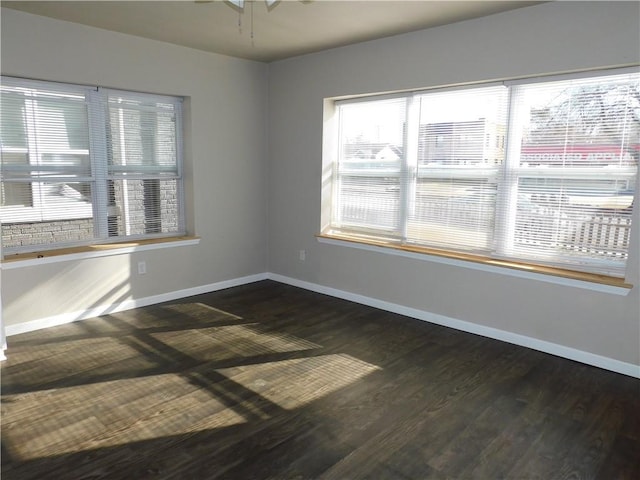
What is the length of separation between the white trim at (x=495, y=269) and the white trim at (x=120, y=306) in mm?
1234

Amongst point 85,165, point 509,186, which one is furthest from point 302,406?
point 85,165

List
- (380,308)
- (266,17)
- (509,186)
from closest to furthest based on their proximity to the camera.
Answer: (266,17) → (509,186) → (380,308)

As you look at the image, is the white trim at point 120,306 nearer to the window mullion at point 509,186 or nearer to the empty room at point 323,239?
the empty room at point 323,239

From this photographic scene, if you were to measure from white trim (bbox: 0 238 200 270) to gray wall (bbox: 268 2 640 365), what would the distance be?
1204mm

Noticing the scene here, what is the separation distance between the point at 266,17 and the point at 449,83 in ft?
5.08

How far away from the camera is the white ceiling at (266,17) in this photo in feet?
10.5

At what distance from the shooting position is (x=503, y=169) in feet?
11.9

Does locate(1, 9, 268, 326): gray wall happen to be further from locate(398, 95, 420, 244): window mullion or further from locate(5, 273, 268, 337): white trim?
locate(398, 95, 420, 244): window mullion

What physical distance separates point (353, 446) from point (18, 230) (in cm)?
321

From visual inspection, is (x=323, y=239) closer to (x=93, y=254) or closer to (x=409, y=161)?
(x=409, y=161)

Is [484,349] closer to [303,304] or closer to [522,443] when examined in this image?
[522,443]

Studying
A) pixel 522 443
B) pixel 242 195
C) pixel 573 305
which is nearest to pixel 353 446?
pixel 522 443

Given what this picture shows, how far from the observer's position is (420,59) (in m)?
3.88

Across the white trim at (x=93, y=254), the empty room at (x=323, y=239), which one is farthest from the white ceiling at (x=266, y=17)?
the white trim at (x=93, y=254)
